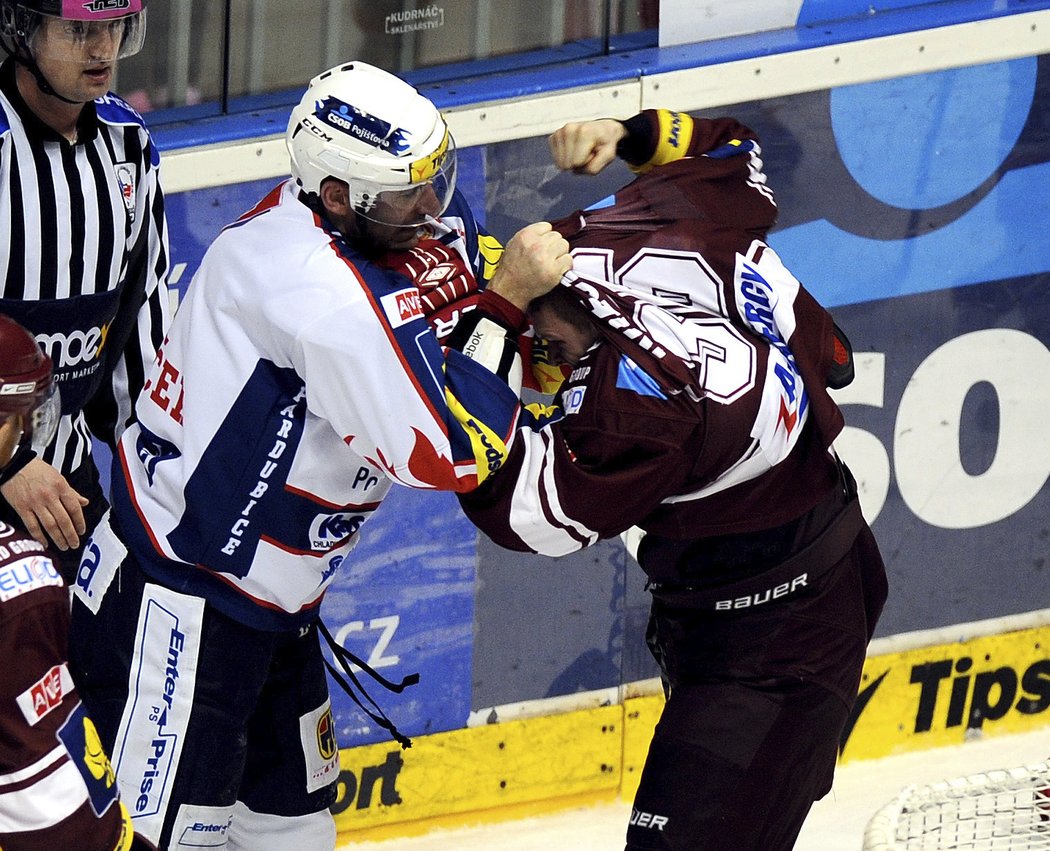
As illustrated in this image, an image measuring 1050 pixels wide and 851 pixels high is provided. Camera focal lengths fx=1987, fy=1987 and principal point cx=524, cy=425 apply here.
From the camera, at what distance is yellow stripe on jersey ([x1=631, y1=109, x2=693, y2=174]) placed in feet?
10.4

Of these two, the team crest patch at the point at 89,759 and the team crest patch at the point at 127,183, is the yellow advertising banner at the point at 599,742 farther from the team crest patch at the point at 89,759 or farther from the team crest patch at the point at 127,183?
the team crest patch at the point at 89,759

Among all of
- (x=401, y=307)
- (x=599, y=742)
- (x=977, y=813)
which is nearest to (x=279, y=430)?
(x=401, y=307)

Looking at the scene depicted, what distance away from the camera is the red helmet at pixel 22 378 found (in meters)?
2.33

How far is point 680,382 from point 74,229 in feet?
3.62

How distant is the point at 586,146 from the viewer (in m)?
3.10

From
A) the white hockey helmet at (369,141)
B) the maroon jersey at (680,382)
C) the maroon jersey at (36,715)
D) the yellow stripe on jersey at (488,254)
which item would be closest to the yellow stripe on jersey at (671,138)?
the maroon jersey at (680,382)

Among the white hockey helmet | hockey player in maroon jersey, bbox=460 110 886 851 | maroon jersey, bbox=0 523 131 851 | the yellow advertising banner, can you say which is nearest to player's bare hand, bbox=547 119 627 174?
hockey player in maroon jersey, bbox=460 110 886 851

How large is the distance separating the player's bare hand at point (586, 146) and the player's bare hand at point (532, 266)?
35 centimetres

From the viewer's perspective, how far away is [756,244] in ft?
10.0

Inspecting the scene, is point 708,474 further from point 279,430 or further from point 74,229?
point 74,229

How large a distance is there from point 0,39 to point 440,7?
41.8 inches

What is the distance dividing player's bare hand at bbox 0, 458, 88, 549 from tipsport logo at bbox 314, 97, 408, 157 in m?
0.82

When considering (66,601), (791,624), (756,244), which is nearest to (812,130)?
(756,244)

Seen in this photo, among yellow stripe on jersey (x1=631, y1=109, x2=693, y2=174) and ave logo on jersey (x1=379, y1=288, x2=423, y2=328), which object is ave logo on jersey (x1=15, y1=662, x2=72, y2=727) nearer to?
ave logo on jersey (x1=379, y1=288, x2=423, y2=328)
